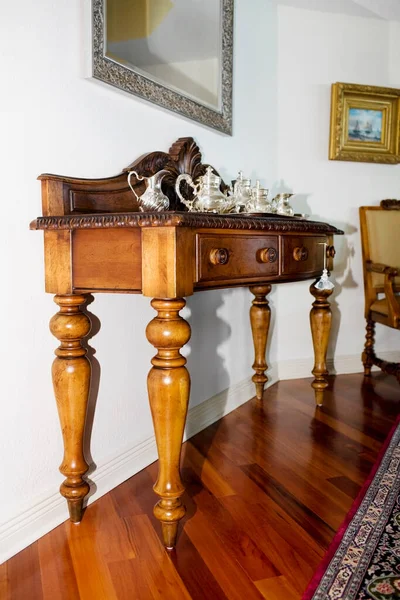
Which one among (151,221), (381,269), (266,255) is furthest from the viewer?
(381,269)

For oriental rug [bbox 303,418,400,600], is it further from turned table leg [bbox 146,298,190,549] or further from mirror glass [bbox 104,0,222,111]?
mirror glass [bbox 104,0,222,111]

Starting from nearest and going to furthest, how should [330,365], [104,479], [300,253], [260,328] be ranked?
→ [104,479] → [300,253] → [260,328] → [330,365]

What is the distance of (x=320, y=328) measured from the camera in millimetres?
2988

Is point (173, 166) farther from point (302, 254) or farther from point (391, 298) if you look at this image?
point (391, 298)

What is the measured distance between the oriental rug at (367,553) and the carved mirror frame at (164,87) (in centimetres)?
171

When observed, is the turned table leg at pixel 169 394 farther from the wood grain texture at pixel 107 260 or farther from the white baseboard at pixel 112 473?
the white baseboard at pixel 112 473

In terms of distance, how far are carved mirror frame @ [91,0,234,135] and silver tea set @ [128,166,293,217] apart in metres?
0.33

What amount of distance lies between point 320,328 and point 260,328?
40cm

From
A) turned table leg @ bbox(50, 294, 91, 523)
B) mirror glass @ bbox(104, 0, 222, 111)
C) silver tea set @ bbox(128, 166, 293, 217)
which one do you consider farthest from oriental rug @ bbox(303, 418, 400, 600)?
mirror glass @ bbox(104, 0, 222, 111)

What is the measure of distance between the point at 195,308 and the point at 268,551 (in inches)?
50.1

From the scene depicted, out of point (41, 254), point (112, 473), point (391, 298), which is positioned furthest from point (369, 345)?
point (41, 254)

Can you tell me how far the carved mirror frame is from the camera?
188 centimetres

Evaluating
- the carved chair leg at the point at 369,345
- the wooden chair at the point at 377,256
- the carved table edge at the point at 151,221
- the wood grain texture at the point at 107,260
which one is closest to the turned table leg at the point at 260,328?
the wooden chair at the point at 377,256

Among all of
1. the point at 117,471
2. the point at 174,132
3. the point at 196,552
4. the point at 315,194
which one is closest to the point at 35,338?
the point at 117,471
